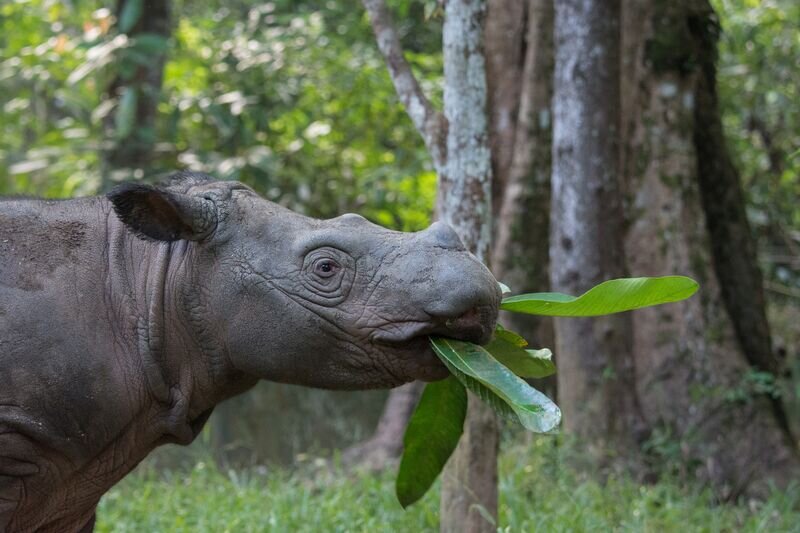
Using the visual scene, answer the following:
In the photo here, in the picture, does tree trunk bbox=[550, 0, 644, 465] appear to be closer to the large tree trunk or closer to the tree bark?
the large tree trunk

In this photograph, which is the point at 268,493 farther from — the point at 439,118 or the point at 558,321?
the point at 439,118

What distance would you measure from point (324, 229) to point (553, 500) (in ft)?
9.86

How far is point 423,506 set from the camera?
629 centimetres

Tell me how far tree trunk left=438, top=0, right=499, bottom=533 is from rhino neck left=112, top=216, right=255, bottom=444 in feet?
5.01

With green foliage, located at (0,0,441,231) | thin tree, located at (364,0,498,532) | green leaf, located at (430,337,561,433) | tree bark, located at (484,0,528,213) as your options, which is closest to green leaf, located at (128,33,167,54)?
green foliage, located at (0,0,441,231)

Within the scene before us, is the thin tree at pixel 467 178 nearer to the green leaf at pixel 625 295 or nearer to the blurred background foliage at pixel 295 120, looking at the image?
the green leaf at pixel 625 295

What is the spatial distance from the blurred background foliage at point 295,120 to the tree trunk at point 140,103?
44 millimetres

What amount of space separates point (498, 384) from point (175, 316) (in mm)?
1170

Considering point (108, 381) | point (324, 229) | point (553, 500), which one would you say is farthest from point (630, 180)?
point (108, 381)

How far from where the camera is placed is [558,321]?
304 inches

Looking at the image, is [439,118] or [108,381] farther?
[439,118]

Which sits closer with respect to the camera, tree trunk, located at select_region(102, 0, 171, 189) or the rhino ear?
the rhino ear

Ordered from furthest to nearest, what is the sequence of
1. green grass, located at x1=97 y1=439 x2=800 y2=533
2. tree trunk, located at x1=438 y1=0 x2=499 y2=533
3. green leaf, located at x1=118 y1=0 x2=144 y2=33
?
1. green leaf, located at x1=118 y1=0 x2=144 y2=33
2. green grass, located at x1=97 y1=439 x2=800 y2=533
3. tree trunk, located at x1=438 y1=0 x2=499 y2=533

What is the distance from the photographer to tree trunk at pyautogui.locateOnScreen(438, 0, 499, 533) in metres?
5.27
